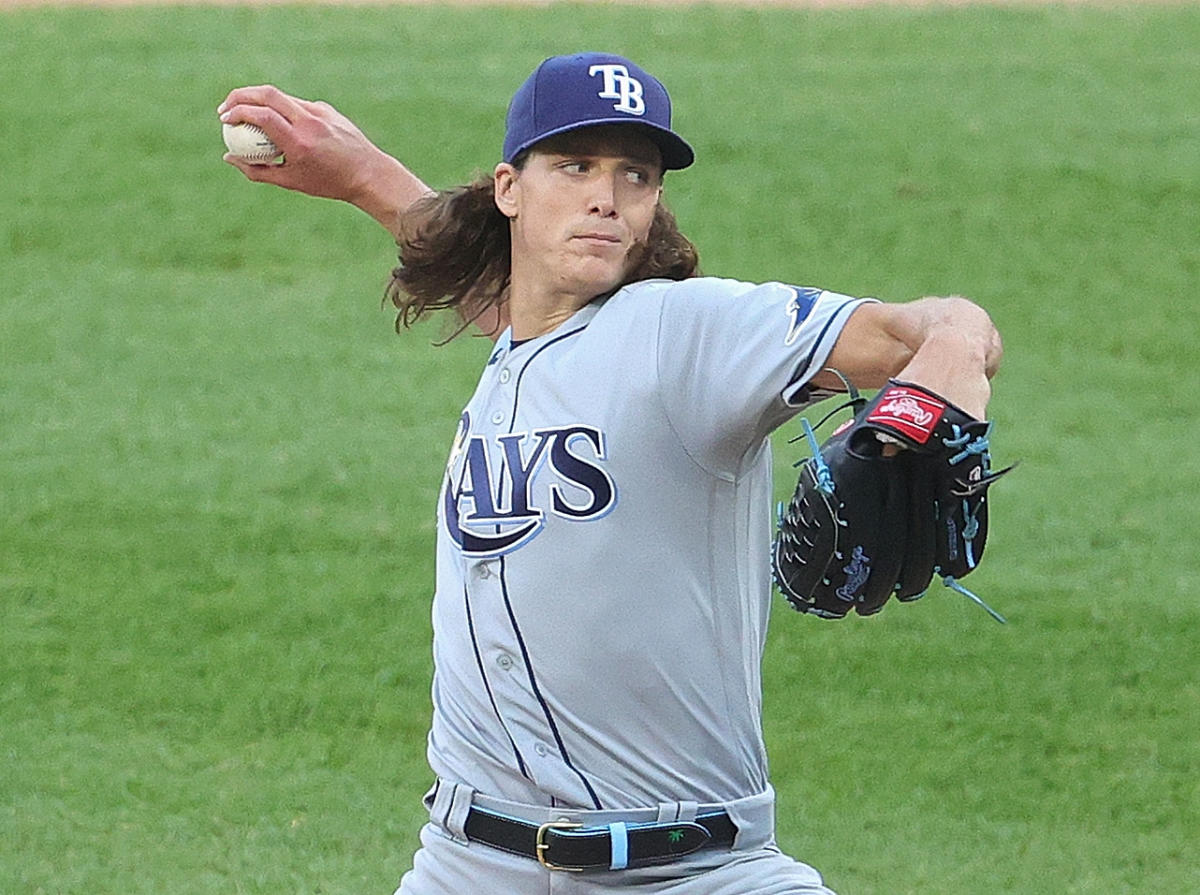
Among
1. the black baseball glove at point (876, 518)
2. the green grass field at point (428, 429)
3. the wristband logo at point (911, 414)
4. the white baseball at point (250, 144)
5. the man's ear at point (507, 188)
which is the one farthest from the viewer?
the green grass field at point (428, 429)

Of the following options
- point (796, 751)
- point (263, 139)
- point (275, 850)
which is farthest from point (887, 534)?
point (796, 751)

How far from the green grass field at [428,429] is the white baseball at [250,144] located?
2.24 m

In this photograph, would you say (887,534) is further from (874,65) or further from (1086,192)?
(874,65)

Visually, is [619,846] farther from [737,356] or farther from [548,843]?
[737,356]

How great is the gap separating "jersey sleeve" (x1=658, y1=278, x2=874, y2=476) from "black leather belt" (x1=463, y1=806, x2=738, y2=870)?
0.60m

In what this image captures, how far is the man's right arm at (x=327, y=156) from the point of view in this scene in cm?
430

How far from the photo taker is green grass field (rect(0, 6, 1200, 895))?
6.16 metres

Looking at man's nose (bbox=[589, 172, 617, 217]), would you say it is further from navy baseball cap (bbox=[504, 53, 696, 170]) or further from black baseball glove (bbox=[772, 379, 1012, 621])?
black baseball glove (bbox=[772, 379, 1012, 621])

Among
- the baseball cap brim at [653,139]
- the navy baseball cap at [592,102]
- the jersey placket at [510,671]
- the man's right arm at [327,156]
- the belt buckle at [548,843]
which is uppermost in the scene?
the man's right arm at [327,156]

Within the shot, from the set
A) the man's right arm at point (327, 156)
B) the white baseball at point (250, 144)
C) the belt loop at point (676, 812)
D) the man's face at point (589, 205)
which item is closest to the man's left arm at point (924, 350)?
the man's face at point (589, 205)

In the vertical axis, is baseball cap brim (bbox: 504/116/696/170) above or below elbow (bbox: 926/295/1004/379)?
above

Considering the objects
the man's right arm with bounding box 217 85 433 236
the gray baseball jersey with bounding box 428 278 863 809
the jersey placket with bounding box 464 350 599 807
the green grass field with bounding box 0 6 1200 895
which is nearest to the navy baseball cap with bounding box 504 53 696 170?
the gray baseball jersey with bounding box 428 278 863 809

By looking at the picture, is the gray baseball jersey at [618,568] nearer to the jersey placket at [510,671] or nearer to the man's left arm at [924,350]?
the jersey placket at [510,671]

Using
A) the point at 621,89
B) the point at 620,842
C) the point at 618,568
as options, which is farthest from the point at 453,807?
the point at 621,89
